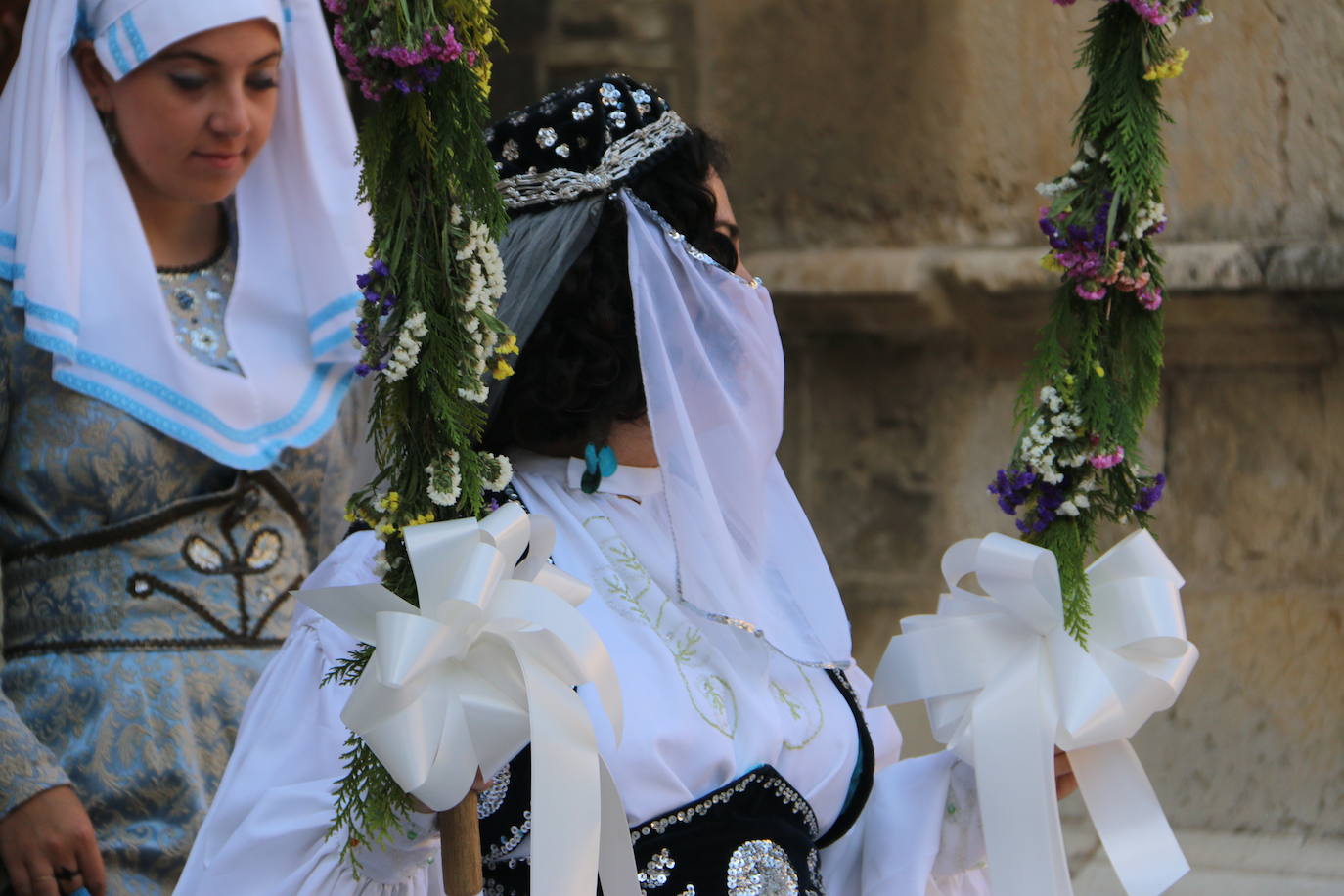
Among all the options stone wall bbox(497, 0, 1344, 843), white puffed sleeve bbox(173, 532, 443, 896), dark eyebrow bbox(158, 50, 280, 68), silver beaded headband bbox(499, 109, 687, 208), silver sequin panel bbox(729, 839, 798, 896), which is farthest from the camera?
stone wall bbox(497, 0, 1344, 843)

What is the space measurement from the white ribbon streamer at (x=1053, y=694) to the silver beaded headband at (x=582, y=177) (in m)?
0.60

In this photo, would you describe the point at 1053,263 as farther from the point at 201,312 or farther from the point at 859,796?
the point at 201,312

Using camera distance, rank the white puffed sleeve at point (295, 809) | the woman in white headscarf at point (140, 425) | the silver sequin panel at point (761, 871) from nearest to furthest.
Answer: the white puffed sleeve at point (295, 809)
the silver sequin panel at point (761, 871)
the woman in white headscarf at point (140, 425)

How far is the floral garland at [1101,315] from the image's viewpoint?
1884 mm

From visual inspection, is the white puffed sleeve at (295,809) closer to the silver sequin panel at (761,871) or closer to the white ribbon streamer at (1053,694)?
the silver sequin panel at (761,871)

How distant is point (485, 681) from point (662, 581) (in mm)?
478

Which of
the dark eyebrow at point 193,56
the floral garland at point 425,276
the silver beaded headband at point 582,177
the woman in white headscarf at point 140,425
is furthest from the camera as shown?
the dark eyebrow at point 193,56

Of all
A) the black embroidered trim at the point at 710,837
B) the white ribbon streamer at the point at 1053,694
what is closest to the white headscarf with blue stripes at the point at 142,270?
the black embroidered trim at the point at 710,837

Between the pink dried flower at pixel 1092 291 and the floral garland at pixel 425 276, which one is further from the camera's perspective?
the pink dried flower at pixel 1092 291

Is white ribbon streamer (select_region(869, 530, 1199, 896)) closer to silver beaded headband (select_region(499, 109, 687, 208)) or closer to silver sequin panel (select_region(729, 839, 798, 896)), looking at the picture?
silver sequin panel (select_region(729, 839, 798, 896))

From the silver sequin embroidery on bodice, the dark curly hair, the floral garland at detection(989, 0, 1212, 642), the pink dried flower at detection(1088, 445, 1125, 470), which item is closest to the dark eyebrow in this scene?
the silver sequin embroidery on bodice

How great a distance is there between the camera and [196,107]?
2.78 m

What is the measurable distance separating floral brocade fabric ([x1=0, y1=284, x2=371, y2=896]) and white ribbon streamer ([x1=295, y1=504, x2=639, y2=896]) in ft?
3.56

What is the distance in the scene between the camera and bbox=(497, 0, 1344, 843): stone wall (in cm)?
380
